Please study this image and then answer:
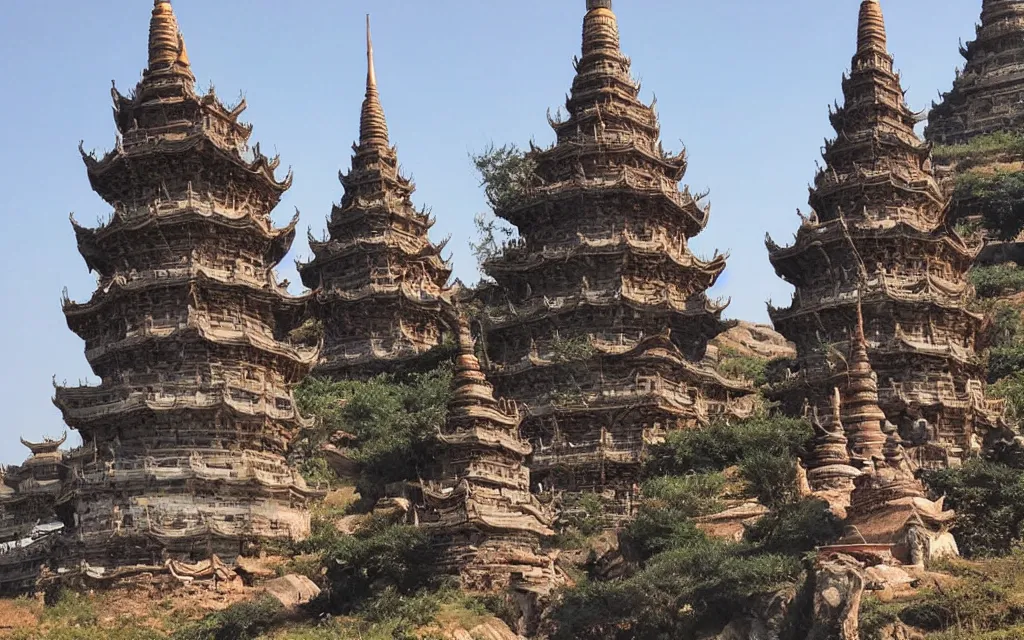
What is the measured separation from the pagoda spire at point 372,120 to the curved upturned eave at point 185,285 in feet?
74.1

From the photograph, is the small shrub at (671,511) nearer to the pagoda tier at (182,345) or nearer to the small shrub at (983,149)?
the pagoda tier at (182,345)

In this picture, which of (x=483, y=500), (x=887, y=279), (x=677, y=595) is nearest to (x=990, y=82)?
(x=887, y=279)

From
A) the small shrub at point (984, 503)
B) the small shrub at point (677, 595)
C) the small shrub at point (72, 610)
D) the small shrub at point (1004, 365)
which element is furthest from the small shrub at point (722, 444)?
the small shrub at point (72, 610)

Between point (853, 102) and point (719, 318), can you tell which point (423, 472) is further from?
point (853, 102)

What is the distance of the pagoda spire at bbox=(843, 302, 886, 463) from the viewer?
44.8 metres

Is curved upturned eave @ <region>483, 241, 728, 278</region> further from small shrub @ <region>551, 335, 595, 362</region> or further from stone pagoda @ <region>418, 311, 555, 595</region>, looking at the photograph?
stone pagoda @ <region>418, 311, 555, 595</region>

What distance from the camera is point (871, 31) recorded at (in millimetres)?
66500

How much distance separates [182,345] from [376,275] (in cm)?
2073

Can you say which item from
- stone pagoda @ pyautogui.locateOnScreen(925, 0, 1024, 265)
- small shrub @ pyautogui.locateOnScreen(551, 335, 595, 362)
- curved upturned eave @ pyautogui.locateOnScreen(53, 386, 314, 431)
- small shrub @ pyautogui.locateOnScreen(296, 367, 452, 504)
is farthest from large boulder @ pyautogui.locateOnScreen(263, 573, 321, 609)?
stone pagoda @ pyautogui.locateOnScreen(925, 0, 1024, 265)

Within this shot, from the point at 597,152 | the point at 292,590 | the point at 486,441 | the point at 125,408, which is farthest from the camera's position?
the point at 597,152

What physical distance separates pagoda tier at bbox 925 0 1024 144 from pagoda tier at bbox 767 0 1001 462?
35.4 m

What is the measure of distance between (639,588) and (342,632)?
8.00m

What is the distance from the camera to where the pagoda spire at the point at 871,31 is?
66125mm

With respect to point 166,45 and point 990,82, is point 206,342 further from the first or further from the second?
point 990,82
